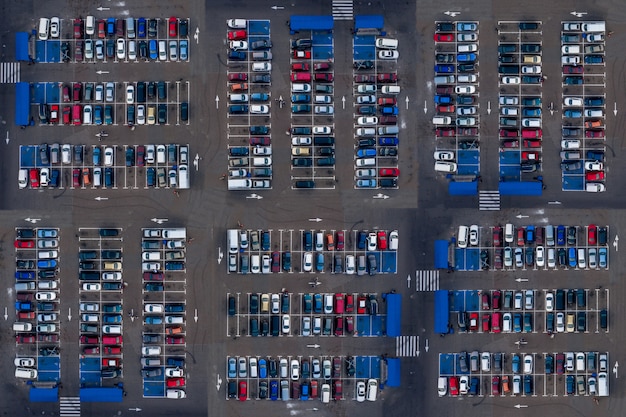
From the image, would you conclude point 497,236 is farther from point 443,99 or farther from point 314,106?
point 314,106

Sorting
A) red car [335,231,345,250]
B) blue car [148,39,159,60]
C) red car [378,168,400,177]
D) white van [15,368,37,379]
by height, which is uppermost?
blue car [148,39,159,60]

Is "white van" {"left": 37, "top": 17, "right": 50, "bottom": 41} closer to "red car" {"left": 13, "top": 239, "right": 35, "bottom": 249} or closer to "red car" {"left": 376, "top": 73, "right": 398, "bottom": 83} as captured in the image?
"red car" {"left": 13, "top": 239, "right": 35, "bottom": 249}

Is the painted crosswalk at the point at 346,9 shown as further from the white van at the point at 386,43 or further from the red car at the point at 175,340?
the red car at the point at 175,340

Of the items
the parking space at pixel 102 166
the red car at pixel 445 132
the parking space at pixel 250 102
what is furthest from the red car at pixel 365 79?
the parking space at pixel 102 166

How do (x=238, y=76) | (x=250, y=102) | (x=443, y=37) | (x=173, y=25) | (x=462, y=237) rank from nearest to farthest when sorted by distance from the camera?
1. (x=462, y=237)
2. (x=173, y=25)
3. (x=238, y=76)
4. (x=443, y=37)
5. (x=250, y=102)

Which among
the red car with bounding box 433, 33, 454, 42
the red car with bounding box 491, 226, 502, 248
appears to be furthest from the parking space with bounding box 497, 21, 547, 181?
the red car with bounding box 491, 226, 502, 248

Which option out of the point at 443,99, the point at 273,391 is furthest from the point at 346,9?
the point at 273,391

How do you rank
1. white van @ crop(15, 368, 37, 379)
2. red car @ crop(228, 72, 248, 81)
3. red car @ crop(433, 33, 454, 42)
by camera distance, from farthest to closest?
1. red car @ crop(433, 33, 454, 42)
2. red car @ crop(228, 72, 248, 81)
3. white van @ crop(15, 368, 37, 379)
